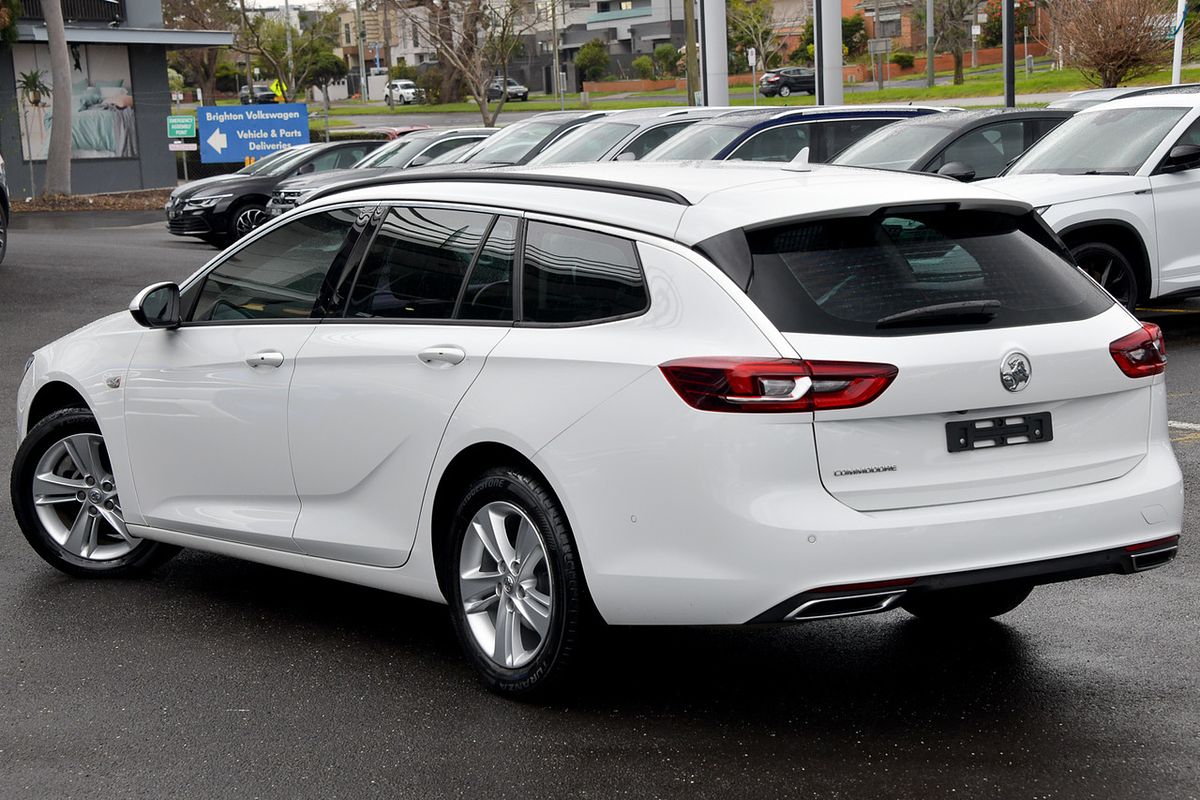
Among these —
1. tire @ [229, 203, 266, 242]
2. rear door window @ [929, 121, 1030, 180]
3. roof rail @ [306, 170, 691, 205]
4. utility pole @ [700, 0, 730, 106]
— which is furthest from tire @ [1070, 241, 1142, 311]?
utility pole @ [700, 0, 730, 106]

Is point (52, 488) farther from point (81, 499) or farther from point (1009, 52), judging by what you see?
point (1009, 52)

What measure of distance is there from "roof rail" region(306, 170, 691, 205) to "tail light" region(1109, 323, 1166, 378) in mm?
1342

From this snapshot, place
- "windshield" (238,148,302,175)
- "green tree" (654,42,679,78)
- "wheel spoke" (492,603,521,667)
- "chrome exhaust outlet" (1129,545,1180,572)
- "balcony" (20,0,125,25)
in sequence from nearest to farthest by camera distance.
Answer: "chrome exhaust outlet" (1129,545,1180,572) → "wheel spoke" (492,603,521,667) → "windshield" (238,148,302,175) → "balcony" (20,0,125,25) → "green tree" (654,42,679,78)

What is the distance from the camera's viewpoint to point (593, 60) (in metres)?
93.6

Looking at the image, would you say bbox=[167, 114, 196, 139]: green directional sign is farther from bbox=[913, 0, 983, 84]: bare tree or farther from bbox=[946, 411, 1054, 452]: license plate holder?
bbox=[946, 411, 1054, 452]: license plate holder

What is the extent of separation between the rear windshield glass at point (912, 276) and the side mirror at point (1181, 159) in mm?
7620

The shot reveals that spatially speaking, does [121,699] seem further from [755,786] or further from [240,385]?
[755,786]

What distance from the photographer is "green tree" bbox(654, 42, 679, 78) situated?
8869 centimetres

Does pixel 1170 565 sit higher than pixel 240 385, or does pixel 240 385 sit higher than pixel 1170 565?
pixel 240 385

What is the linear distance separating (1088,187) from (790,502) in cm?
828

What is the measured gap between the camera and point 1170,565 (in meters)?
6.22

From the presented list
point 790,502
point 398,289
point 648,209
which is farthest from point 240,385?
point 790,502

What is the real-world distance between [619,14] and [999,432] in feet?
351

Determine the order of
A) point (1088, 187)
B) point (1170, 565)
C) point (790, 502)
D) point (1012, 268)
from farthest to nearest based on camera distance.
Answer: point (1088, 187) → point (1170, 565) → point (1012, 268) → point (790, 502)
